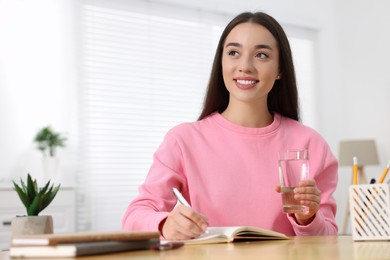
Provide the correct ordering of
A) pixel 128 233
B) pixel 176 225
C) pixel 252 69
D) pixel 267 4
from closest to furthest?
pixel 128 233 < pixel 176 225 < pixel 252 69 < pixel 267 4

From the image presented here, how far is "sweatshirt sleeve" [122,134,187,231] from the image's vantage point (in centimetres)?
166

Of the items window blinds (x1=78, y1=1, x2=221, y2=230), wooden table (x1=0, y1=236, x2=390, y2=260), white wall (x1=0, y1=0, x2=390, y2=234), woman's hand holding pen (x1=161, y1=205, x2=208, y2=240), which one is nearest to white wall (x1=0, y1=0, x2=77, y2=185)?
white wall (x1=0, y1=0, x2=390, y2=234)

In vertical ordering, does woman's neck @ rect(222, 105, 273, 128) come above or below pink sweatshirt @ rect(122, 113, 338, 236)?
above

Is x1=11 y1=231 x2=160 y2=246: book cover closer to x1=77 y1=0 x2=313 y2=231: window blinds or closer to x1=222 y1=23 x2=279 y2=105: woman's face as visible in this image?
x1=222 y1=23 x2=279 y2=105: woman's face

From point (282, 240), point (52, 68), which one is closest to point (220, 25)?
point (52, 68)

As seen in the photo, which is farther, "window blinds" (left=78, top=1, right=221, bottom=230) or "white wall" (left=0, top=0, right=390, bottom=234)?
"window blinds" (left=78, top=1, right=221, bottom=230)

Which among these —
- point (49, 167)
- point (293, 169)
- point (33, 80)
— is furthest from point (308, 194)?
point (33, 80)

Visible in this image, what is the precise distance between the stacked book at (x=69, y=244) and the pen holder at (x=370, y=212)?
51cm

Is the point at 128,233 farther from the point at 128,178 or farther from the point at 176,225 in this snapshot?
the point at 128,178

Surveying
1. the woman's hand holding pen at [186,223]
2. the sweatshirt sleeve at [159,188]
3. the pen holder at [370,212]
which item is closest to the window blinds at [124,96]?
the sweatshirt sleeve at [159,188]

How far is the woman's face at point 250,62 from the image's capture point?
6.27 ft

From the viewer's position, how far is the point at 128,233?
3.56ft

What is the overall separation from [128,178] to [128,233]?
3711 millimetres

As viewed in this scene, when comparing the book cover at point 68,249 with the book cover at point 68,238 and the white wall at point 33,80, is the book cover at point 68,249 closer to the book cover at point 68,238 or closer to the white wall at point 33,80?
the book cover at point 68,238
